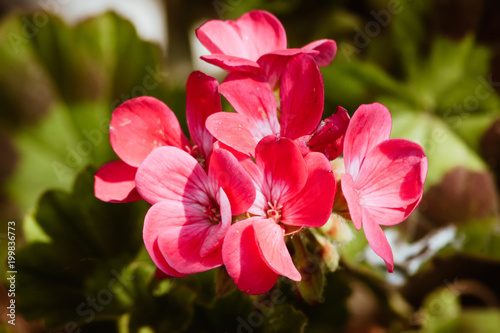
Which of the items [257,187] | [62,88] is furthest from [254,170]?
[62,88]

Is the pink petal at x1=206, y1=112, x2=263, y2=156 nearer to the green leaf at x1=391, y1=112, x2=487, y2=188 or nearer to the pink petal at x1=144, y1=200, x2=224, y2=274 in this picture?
the pink petal at x1=144, y1=200, x2=224, y2=274

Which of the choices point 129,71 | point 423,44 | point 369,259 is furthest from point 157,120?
point 423,44

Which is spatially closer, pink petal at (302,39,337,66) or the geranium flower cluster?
the geranium flower cluster

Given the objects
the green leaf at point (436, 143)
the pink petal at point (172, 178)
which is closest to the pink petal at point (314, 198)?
the pink petal at point (172, 178)

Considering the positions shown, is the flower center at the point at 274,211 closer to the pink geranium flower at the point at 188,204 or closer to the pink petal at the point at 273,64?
the pink geranium flower at the point at 188,204

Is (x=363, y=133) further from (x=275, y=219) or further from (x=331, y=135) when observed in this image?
(x=275, y=219)

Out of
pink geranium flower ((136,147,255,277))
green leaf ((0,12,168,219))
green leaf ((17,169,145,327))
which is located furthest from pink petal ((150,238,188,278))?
green leaf ((0,12,168,219))

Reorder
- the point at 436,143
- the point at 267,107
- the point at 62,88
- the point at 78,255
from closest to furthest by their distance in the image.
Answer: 1. the point at 267,107
2. the point at 78,255
3. the point at 62,88
4. the point at 436,143
